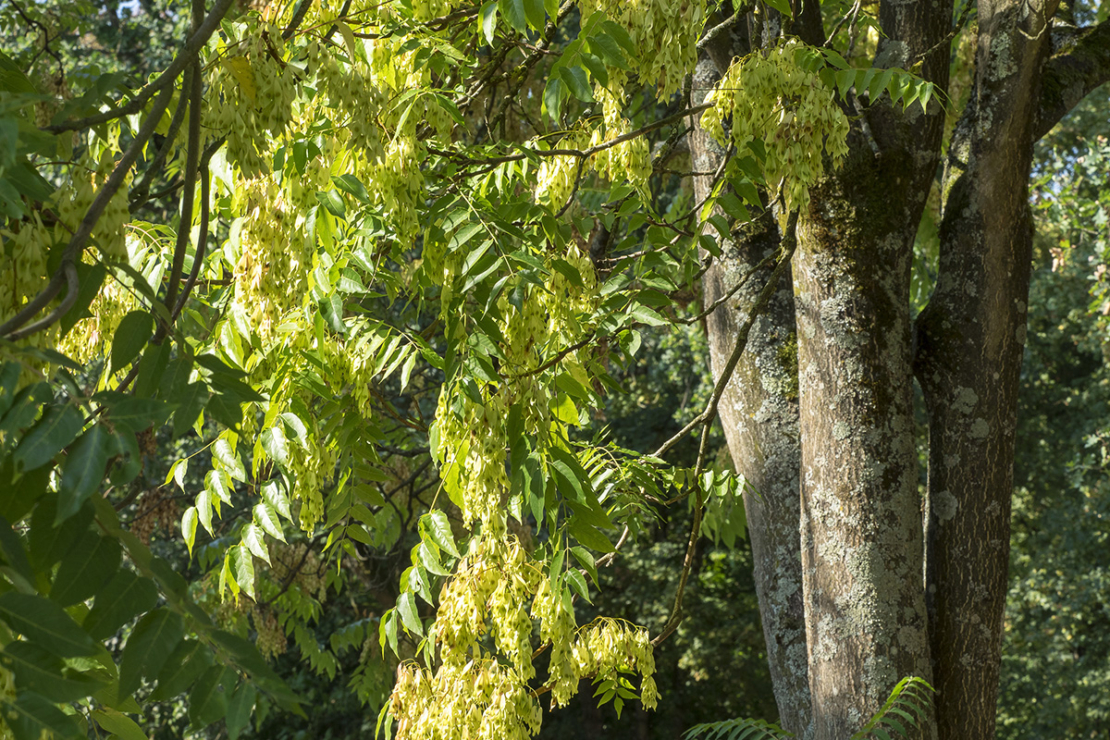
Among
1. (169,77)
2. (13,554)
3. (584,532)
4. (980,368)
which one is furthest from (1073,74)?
(13,554)

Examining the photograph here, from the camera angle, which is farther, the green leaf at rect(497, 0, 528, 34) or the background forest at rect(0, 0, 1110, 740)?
the background forest at rect(0, 0, 1110, 740)

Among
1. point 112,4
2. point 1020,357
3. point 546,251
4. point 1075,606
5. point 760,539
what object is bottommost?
point 760,539

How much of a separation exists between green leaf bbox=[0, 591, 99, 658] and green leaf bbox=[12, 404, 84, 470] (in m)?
0.12

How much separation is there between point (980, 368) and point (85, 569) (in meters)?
2.23

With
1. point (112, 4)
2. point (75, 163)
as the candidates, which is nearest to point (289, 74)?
point (75, 163)

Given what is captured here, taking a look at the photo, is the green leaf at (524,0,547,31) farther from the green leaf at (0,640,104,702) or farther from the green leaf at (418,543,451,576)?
the green leaf at (0,640,104,702)

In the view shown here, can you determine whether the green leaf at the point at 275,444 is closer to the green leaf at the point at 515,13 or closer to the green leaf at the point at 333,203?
the green leaf at the point at 333,203

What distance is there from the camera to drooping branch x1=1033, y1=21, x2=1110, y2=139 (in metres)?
2.76

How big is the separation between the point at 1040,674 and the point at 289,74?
13.4 m

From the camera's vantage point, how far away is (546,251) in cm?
220

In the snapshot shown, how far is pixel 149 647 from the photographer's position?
99cm

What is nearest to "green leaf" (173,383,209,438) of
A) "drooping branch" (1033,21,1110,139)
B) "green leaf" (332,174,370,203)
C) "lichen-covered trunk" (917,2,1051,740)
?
"green leaf" (332,174,370,203)

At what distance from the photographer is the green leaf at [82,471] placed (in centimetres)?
86

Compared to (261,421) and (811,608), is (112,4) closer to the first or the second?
(261,421)
